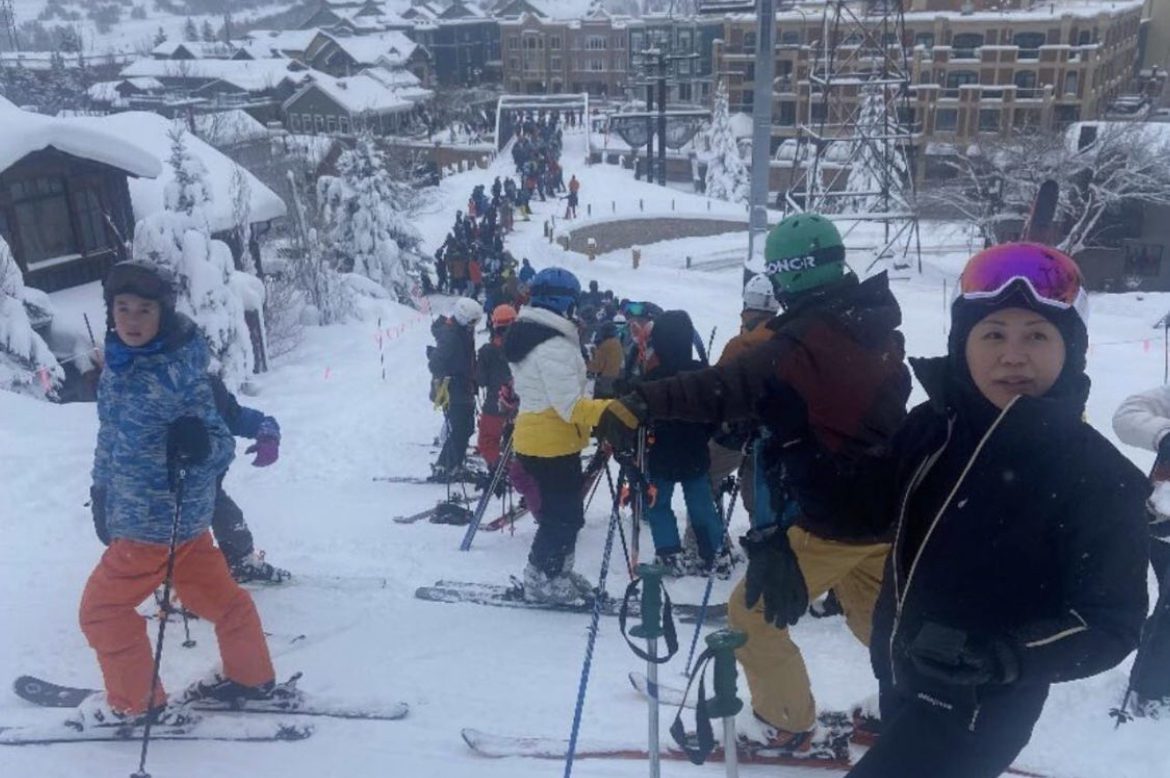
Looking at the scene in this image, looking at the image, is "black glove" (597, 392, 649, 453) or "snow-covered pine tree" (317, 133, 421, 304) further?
"snow-covered pine tree" (317, 133, 421, 304)

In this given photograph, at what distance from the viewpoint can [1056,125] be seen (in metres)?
44.7

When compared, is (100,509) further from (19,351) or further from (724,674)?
(19,351)

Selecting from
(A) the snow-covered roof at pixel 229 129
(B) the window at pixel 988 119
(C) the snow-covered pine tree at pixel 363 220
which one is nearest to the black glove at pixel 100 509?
(C) the snow-covered pine tree at pixel 363 220

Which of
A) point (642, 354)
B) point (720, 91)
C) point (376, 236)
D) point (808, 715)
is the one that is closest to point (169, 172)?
point (376, 236)

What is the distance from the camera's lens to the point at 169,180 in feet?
56.5

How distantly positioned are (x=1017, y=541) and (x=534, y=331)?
9.26ft

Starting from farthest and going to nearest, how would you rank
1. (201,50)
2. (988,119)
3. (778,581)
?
(201,50) → (988,119) → (778,581)

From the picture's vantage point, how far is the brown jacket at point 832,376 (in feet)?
9.73

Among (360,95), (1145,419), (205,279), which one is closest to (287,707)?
(1145,419)

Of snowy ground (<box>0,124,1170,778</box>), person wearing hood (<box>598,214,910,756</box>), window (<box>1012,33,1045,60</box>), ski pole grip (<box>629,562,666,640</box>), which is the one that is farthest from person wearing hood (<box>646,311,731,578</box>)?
window (<box>1012,33,1045,60</box>)

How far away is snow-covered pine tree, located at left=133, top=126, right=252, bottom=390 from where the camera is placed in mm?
13258

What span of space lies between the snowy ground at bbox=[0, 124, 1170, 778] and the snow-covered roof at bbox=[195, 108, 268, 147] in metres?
29.3

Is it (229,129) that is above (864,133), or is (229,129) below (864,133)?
above

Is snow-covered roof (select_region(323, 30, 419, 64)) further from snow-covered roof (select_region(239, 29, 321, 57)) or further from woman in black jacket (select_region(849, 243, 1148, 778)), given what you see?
woman in black jacket (select_region(849, 243, 1148, 778))
